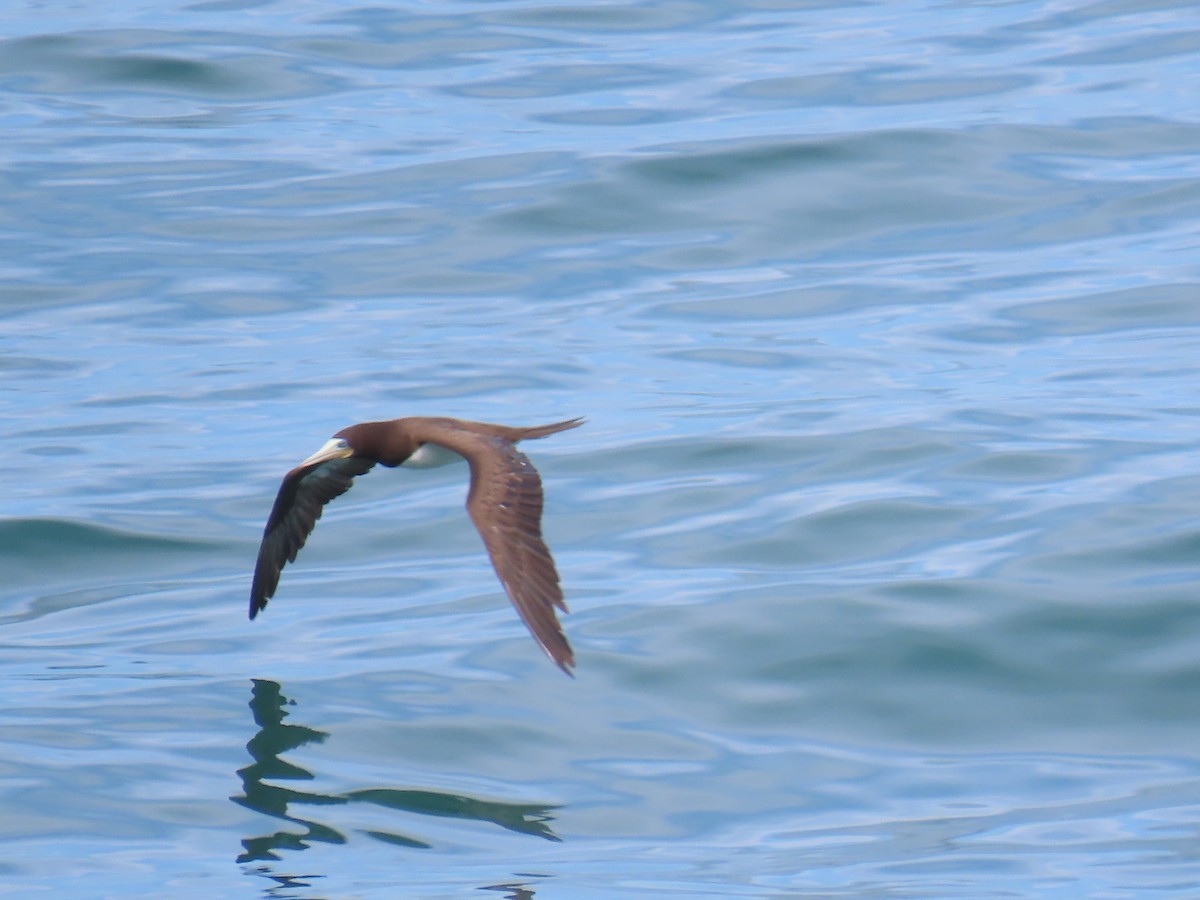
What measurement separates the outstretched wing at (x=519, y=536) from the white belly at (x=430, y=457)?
1.50 ft

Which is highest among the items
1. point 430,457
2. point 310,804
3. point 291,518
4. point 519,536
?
point 519,536

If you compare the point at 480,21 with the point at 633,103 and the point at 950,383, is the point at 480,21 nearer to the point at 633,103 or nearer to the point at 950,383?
the point at 633,103

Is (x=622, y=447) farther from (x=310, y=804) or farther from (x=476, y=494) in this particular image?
(x=310, y=804)

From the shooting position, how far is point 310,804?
681 cm

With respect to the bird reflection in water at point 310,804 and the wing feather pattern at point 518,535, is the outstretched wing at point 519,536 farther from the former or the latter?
the bird reflection in water at point 310,804

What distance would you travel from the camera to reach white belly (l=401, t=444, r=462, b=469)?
7.83 metres

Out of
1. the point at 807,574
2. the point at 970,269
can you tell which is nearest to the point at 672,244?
the point at 970,269

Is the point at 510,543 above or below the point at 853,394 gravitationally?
above

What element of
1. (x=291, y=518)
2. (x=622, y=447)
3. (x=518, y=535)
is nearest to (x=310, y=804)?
(x=518, y=535)

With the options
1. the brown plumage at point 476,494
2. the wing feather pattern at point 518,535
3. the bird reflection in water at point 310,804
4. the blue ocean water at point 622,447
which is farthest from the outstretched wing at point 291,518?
the wing feather pattern at point 518,535

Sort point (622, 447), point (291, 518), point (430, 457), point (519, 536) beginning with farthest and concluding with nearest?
1. point (622, 447)
2. point (291, 518)
3. point (430, 457)
4. point (519, 536)

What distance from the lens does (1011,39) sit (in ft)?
58.7

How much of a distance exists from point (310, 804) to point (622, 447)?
3838mm

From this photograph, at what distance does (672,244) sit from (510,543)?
7324mm
